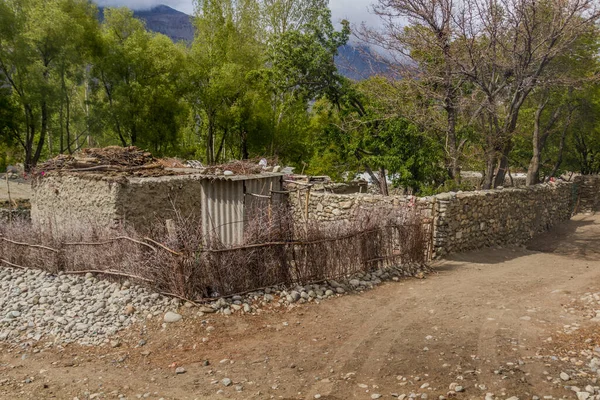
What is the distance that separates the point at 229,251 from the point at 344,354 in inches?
88.8

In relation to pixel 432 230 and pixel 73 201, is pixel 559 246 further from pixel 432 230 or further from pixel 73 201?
pixel 73 201

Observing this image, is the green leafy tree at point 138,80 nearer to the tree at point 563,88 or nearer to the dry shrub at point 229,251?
the dry shrub at point 229,251

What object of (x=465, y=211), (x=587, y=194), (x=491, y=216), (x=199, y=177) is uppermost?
(x=199, y=177)

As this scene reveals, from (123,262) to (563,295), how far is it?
7.00 m

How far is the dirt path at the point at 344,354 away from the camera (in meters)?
4.47

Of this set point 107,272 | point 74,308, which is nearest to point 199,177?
point 107,272

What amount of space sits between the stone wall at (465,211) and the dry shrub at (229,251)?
130 cm

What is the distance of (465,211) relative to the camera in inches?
436

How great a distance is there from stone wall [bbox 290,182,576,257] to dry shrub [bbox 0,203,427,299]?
1.30 m

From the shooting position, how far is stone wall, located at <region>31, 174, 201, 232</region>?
9.20 meters

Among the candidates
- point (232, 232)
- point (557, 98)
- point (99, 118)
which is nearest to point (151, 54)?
point (99, 118)

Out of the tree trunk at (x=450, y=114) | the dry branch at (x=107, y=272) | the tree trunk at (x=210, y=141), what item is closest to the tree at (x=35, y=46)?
the tree trunk at (x=210, y=141)

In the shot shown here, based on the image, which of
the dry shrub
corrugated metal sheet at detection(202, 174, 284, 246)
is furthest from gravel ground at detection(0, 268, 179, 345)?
corrugated metal sheet at detection(202, 174, 284, 246)

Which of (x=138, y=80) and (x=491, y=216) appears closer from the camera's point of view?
(x=491, y=216)
